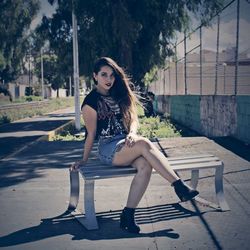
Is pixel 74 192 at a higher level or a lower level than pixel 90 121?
lower

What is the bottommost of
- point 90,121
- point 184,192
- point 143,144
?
point 184,192

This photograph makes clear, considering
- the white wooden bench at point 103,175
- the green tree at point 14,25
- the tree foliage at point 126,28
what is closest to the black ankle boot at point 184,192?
the white wooden bench at point 103,175

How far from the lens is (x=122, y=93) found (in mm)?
3988

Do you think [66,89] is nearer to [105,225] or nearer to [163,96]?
[163,96]

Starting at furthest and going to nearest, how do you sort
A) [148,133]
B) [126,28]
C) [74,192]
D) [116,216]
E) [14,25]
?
1. [14,25]
2. [126,28]
3. [148,133]
4. [74,192]
5. [116,216]

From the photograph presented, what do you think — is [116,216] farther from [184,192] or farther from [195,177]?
[195,177]

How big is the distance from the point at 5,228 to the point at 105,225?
0.97 m

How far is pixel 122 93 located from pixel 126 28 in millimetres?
11368

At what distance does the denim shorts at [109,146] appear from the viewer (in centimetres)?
371

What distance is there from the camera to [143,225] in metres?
3.56

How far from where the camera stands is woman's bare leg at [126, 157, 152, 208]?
3395 mm

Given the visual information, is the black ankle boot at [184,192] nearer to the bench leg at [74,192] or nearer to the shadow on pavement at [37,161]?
the bench leg at [74,192]

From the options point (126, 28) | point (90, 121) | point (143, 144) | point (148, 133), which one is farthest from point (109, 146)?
point (126, 28)

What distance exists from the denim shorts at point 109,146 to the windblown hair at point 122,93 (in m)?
0.18
